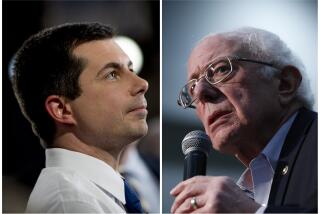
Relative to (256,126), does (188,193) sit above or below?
below

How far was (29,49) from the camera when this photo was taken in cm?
404

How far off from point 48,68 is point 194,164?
102cm

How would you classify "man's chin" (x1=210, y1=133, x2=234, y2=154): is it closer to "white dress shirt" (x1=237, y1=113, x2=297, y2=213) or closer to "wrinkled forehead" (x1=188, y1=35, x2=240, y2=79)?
"white dress shirt" (x1=237, y1=113, x2=297, y2=213)

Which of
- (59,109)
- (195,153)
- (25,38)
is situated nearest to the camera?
(195,153)

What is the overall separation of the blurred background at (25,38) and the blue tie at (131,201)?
0.08m

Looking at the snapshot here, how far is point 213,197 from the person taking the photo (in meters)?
3.76

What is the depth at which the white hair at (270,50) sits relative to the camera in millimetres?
3820

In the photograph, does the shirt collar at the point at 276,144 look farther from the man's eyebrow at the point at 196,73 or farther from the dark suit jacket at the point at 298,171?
the man's eyebrow at the point at 196,73

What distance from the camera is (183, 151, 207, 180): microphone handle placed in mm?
3830

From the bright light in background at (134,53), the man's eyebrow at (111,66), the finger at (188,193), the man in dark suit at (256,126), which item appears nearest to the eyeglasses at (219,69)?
the man in dark suit at (256,126)

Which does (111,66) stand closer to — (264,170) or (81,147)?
(81,147)

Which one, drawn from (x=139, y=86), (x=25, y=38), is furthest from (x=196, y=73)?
(x=25, y=38)

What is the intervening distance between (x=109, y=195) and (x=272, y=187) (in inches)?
36.6

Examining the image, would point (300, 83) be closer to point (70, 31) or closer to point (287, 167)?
point (287, 167)
